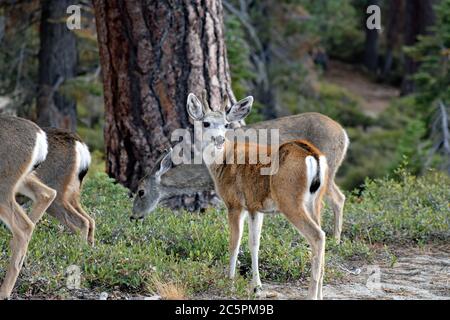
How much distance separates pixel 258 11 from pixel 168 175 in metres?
16.9

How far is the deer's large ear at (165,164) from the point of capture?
10734 mm

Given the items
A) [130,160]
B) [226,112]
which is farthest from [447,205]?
[130,160]

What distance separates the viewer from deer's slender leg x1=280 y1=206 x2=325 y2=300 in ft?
25.5

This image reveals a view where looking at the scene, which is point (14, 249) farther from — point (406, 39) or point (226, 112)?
point (406, 39)

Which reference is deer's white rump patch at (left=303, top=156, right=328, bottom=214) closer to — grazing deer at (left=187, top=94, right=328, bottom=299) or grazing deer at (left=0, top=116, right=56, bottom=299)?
grazing deer at (left=187, top=94, right=328, bottom=299)

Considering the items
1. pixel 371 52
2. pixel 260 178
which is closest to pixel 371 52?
pixel 371 52

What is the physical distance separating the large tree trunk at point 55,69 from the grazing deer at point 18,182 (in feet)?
26.9

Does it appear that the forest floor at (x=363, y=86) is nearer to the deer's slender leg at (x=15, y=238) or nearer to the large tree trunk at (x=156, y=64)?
the large tree trunk at (x=156, y=64)

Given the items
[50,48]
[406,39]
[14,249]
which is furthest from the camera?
[406,39]

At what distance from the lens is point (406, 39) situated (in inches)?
1302

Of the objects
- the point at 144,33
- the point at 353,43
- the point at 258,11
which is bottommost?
the point at 353,43

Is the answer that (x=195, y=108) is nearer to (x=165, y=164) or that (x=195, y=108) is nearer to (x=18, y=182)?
(x=165, y=164)

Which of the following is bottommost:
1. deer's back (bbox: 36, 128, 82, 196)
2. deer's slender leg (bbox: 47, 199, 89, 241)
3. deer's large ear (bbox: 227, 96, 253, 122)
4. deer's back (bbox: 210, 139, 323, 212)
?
deer's slender leg (bbox: 47, 199, 89, 241)

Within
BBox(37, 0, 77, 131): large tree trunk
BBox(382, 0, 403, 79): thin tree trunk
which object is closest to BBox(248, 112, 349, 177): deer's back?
BBox(37, 0, 77, 131): large tree trunk
